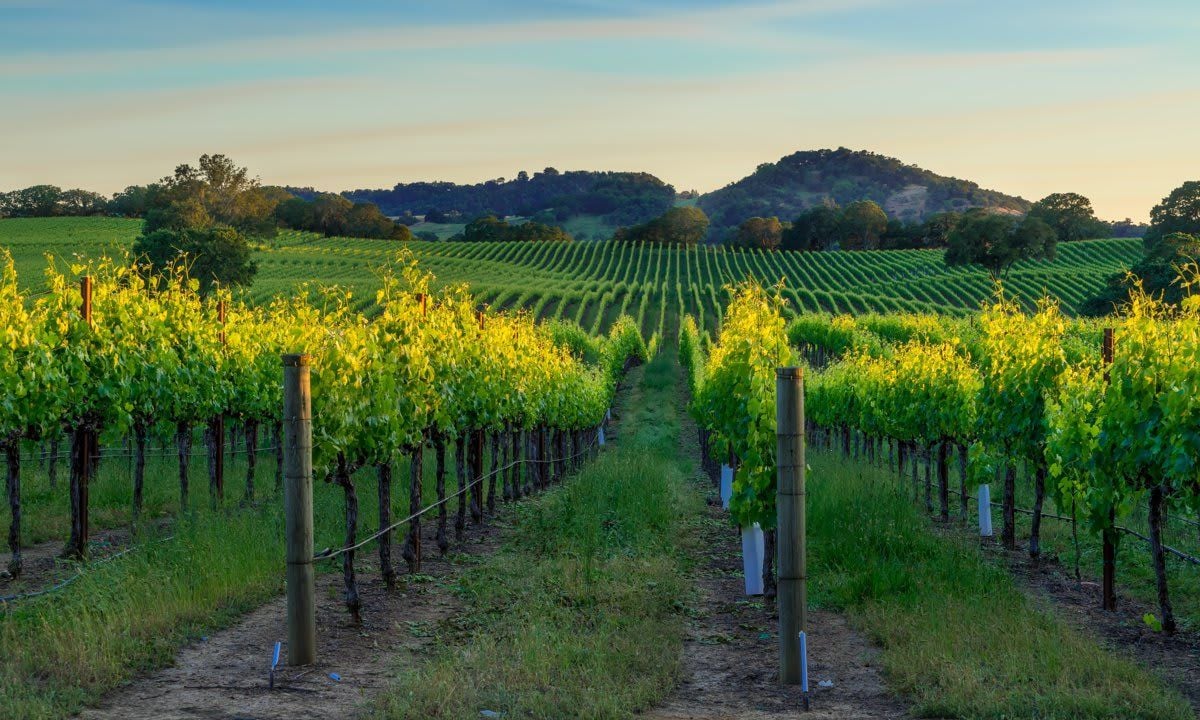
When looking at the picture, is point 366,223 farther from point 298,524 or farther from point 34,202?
point 298,524

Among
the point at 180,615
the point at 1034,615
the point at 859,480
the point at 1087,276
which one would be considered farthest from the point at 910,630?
the point at 1087,276

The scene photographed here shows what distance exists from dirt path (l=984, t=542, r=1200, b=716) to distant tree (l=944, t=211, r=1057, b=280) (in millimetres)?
79092

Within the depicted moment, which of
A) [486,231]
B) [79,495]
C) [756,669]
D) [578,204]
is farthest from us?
[578,204]

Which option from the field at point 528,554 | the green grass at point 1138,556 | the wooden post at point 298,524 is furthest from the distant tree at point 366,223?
the wooden post at point 298,524

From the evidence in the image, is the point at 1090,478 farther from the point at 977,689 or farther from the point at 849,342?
the point at 849,342

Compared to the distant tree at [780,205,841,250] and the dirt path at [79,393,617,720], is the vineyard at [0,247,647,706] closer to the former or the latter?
the dirt path at [79,393,617,720]

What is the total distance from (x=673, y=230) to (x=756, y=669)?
128 meters

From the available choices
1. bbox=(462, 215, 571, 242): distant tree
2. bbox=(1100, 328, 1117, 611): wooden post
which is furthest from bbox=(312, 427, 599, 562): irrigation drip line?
bbox=(462, 215, 571, 242): distant tree

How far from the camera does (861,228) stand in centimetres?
12312

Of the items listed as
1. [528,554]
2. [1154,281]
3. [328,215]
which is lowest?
[528,554]

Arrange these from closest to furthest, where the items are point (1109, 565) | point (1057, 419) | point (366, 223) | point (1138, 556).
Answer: point (1109, 565)
point (1057, 419)
point (1138, 556)
point (366, 223)

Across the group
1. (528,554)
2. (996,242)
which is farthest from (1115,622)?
(996,242)

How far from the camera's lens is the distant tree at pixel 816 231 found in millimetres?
123625

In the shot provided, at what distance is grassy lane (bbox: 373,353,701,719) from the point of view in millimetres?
7789
